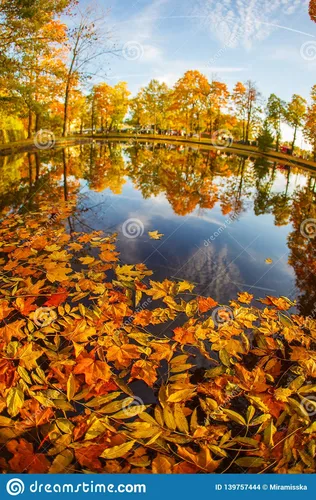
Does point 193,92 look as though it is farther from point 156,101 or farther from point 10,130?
point 10,130

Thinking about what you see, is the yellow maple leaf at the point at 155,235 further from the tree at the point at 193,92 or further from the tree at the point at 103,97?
the tree at the point at 103,97

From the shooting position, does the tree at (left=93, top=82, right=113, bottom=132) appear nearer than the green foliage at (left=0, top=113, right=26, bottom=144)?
No

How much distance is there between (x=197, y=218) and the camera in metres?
8.25

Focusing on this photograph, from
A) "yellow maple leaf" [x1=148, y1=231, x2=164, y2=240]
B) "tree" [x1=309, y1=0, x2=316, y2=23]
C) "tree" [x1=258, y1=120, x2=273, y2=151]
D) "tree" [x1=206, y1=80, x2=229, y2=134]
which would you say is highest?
"tree" [x1=206, y1=80, x2=229, y2=134]

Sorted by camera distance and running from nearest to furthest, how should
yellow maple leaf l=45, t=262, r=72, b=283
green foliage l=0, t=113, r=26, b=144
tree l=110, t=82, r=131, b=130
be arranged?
yellow maple leaf l=45, t=262, r=72, b=283
green foliage l=0, t=113, r=26, b=144
tree l=110, t=82, r=131, b=130

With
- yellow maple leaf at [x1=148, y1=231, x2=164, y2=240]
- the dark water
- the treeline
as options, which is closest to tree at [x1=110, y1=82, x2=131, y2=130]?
the treeline

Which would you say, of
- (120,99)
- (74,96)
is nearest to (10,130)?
(74,96)

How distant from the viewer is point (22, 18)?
13906 mm

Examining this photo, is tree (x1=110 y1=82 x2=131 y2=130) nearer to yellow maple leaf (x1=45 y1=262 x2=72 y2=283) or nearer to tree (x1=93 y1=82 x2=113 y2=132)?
tree (x1=93 y1=82 x2=113 y2=132)

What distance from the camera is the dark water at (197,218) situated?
4.93 metres

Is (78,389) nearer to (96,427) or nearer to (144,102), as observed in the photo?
(96,427)

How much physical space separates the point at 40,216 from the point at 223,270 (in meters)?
4.93

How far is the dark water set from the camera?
4.93 metres

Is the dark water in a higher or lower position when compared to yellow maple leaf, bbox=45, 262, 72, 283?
higher
